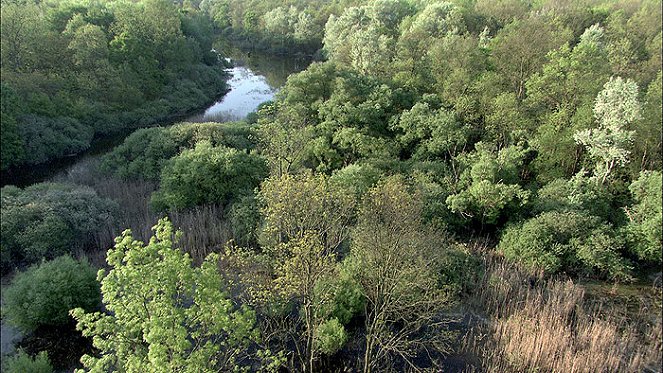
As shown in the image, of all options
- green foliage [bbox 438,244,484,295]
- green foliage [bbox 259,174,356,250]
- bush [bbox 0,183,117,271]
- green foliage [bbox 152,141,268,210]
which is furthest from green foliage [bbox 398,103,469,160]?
bush [bbox 0,183,117,271]

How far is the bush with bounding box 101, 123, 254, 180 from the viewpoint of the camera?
29484mm

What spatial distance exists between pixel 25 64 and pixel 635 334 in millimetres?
46266

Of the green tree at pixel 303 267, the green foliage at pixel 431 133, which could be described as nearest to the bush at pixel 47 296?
the green tree at pixel 303 267

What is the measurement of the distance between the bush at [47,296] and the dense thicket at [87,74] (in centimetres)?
1894

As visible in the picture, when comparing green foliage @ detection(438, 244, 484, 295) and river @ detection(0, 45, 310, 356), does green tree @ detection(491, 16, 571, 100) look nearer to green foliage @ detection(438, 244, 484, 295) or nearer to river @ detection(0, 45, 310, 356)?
green foliage @ detection(438, 244, 484, 295)

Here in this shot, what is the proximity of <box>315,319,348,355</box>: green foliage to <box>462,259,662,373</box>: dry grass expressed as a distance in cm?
474

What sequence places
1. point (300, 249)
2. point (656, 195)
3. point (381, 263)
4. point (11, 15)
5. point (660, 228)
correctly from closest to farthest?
1. point (300, 249)
2. point (381, 263)
3. point (660, 228)
4. point (656, 195)
5. point (11, 15)

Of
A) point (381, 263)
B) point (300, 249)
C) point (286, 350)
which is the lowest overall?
point (286, 350)

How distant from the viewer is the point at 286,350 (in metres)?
16.1

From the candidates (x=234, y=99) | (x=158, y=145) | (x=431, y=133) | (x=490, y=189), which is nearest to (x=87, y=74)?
(x=158, y=145)

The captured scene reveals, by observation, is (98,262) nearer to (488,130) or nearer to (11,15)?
(488,130)

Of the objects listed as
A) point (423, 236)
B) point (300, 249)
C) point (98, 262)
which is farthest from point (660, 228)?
point (98, 262)

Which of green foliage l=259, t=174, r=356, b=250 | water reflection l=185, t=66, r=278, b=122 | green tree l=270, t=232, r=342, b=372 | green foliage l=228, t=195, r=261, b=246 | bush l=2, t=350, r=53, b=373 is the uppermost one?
green foliage l=259, t=174, r=356, b=250

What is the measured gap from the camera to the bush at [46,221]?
1953 centimetres
